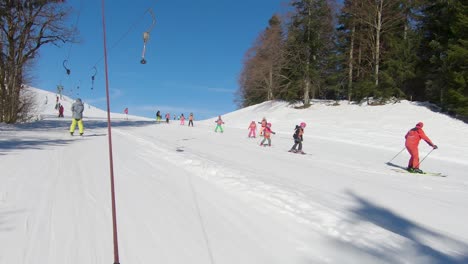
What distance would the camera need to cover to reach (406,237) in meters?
4.68

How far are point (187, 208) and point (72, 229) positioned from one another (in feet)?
5.48

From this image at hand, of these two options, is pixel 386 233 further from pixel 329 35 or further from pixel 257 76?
pixel 257 76

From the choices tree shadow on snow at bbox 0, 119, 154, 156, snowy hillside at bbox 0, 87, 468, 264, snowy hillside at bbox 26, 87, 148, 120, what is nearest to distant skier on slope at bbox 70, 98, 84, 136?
tree shadow on snow at bbox 0, 119, 154, 156

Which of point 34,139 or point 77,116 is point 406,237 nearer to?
point 34,139

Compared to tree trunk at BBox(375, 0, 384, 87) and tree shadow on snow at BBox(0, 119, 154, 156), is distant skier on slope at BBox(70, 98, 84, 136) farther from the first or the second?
tree trunk at BBox(375, 0, 384, 87)

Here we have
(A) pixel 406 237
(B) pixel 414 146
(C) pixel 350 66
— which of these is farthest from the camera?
(C) pixel 350 66

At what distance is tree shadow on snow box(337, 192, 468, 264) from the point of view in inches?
151

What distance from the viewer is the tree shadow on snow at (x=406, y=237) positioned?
383 cm

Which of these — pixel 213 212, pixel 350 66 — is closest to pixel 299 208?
pixel 213 212

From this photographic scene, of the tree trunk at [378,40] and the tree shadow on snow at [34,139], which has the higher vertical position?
the tree trunk at [378,40]

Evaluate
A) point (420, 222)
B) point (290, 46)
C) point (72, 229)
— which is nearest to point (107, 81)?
point (72, 229)

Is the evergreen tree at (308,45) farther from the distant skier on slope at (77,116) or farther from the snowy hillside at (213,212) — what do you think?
the snowy hillside at (213,212)

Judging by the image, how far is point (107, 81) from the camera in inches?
182

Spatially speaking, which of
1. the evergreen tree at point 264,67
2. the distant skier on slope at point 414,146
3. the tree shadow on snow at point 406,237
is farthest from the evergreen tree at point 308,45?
the tree shadow on snow at point 406,237
